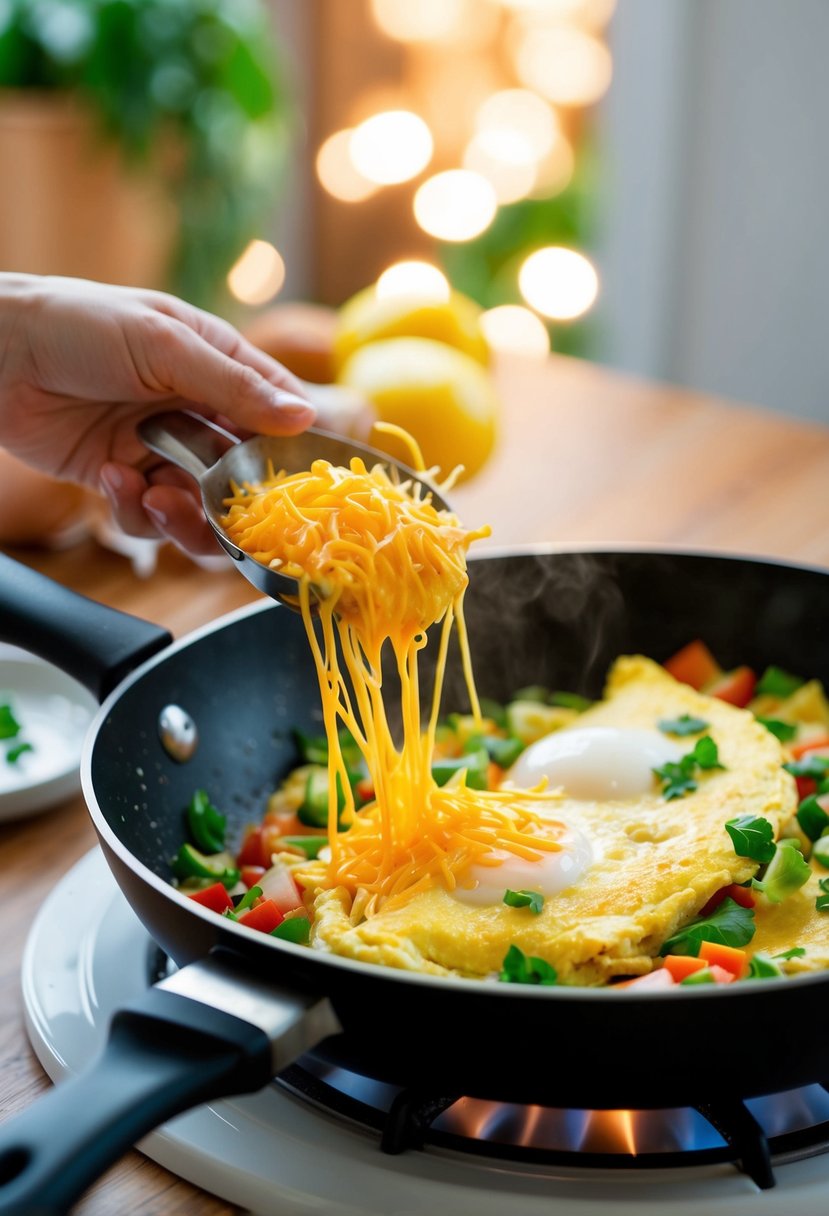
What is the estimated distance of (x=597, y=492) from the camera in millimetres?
2520

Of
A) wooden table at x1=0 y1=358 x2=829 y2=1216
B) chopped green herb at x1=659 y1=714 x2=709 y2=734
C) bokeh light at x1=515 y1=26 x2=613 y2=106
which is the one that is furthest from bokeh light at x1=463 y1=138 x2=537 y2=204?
chopped green herb at x1=659 y1=714 x2=709 y2=734

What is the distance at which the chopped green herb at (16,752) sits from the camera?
5.61 ft

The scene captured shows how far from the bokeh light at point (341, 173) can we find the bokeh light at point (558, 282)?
844 mm

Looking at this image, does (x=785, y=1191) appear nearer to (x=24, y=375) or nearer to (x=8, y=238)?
(x=24, y=375)

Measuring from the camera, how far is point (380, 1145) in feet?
3.82

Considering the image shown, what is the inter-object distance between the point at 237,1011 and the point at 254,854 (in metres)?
0.63

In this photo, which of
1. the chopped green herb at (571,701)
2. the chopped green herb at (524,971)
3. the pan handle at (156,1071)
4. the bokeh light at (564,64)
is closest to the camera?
the pan handle at (156,1071)

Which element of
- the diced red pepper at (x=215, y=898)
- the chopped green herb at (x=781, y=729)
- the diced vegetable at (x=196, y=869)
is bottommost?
the diced vegetable at (x=196, y=869)

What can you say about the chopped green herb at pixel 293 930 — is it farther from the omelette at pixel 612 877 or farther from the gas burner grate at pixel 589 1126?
the gas burner grate at pixel 589 1126

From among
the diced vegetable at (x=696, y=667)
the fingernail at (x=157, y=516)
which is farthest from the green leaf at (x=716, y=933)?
the fingernail at (x=157, y=516)

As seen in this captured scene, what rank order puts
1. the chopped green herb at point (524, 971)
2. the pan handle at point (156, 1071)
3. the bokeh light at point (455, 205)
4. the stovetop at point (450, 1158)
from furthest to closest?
the bokeh light at point (455, 205)
the chopped green herb at point (524, 971)
the stovetop at point (450, 1158)
the pan handle at point (156, 1071)

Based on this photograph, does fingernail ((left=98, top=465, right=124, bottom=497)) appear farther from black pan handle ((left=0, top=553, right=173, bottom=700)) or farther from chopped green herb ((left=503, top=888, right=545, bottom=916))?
chopped green herb ((left=503, top=888, right=545, bottom=916))

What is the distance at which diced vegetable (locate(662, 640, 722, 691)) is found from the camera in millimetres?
1925

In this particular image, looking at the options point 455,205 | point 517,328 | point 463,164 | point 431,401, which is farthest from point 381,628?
point 463,164
